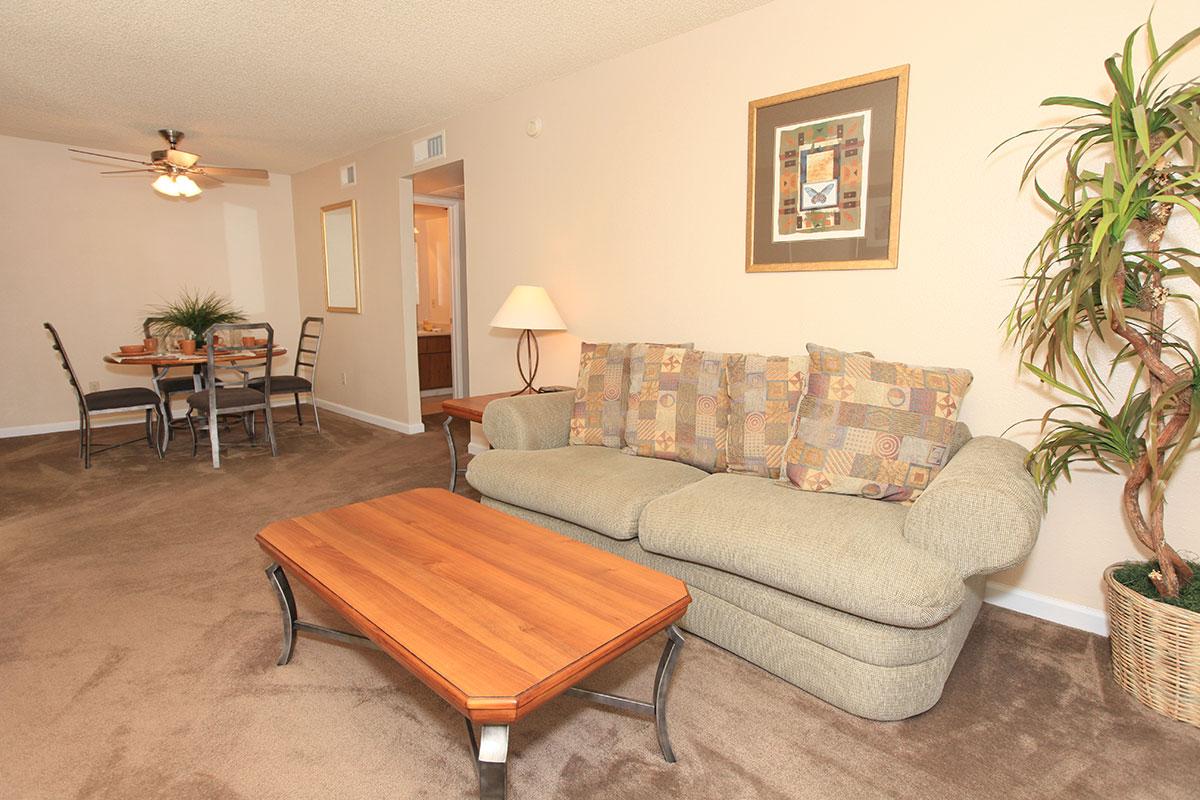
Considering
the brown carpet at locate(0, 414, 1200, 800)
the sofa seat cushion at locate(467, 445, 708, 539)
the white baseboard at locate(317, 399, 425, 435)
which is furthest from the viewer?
the white baseboard at locate(317, 399, 425, 435)

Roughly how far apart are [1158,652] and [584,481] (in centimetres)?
178

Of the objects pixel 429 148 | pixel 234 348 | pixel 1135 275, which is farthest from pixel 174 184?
pixel 1135 275

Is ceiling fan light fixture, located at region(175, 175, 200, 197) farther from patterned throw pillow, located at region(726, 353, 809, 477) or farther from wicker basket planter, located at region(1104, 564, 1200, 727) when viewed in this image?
wicker basket planter, located at region(1104, 564, 1200, 727)

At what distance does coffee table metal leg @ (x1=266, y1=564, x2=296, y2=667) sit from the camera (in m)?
1.89

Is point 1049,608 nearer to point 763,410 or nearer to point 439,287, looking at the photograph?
point 763,410

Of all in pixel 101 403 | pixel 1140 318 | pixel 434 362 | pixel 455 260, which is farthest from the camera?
pixel 434 362

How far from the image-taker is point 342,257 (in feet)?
19.3

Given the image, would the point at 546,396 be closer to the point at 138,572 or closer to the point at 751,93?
the point at 751,93

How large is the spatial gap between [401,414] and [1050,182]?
4.65m

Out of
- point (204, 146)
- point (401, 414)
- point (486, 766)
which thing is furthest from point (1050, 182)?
point (204, 146)

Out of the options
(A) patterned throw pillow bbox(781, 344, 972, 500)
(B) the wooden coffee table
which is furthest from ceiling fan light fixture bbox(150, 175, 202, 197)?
(A) patterned throw pillow bbox(781, 344, 972, 500)

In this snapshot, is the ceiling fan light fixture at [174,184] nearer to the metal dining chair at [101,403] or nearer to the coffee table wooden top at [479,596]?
the metal dining chair at [101,403]

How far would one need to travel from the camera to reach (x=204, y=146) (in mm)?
5168

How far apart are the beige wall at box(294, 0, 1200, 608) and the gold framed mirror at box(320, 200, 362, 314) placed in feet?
5.68
